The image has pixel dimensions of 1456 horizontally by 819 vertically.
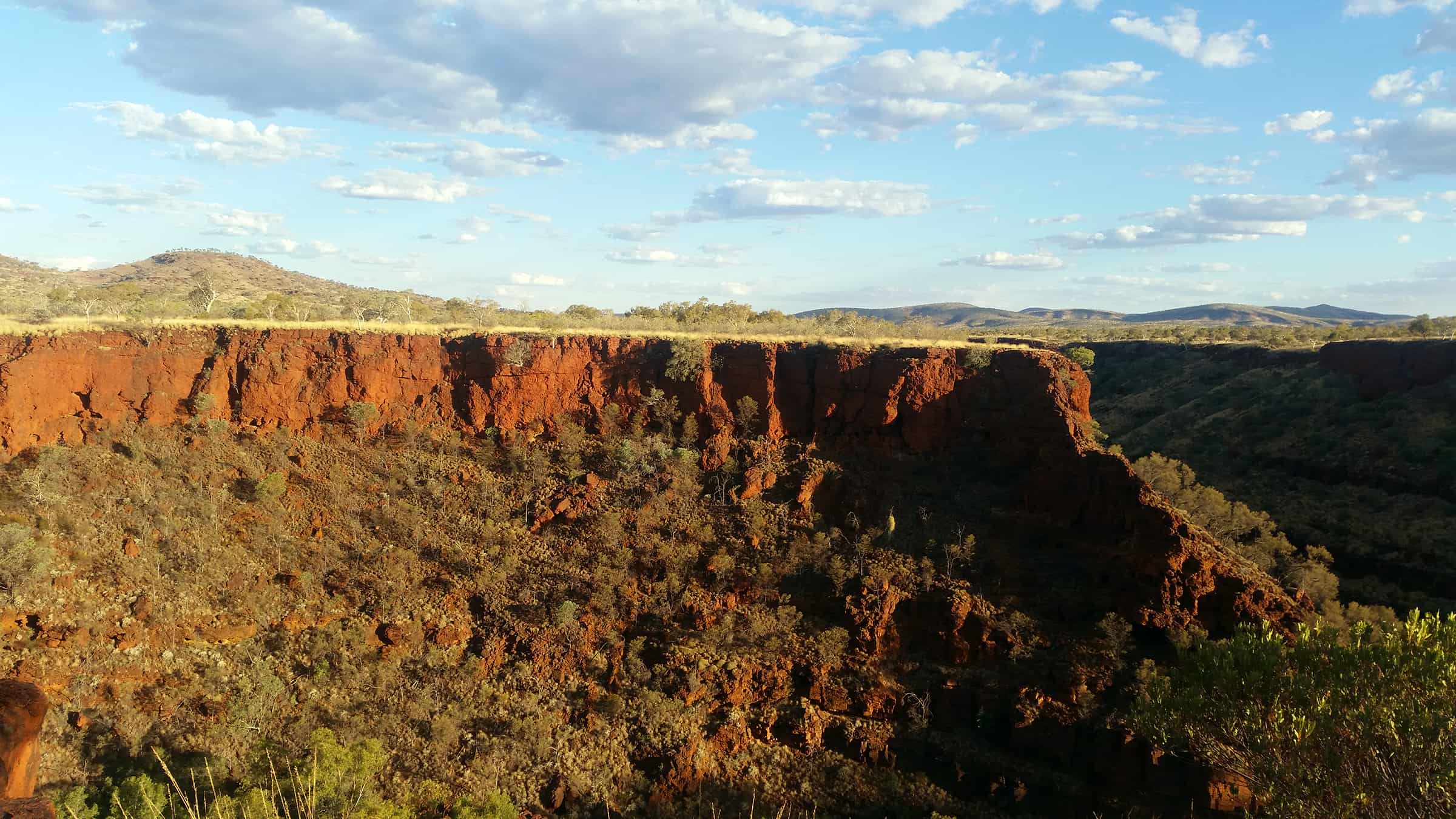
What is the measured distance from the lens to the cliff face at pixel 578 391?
66.2 feet

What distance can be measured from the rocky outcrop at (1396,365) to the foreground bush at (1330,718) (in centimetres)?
3153

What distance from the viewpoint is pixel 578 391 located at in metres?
24.8

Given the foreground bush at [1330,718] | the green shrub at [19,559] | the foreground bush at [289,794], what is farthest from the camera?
the green shrub at [19,559]

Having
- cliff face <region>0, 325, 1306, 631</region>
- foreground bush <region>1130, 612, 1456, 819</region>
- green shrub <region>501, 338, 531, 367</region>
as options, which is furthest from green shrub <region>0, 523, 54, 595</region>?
foreground bush <region>1130, 612, 1456, 819</region>

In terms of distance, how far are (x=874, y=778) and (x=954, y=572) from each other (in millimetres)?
5911

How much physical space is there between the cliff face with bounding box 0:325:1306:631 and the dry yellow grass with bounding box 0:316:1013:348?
718 mm

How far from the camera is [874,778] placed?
1520 cm

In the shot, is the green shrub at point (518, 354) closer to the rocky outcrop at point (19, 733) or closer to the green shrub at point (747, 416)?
the green shrub at point (747, 416)

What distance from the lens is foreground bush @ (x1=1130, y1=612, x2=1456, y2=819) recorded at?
8.42 metres

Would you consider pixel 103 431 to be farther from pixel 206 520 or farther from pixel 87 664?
pixel 87 664

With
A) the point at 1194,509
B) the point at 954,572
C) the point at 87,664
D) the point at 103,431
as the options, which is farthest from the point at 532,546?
the point at 1194,509

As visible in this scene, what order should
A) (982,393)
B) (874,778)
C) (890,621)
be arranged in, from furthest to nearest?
(982,393) < (890,621) < (874,778)

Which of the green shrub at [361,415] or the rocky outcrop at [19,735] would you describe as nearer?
the rocky outcrop at [19,735]

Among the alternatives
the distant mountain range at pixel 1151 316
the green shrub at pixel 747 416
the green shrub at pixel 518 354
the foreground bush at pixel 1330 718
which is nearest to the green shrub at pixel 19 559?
the green shrub at pixel 518 354
